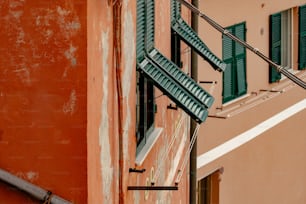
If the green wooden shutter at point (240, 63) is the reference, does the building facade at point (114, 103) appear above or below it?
above

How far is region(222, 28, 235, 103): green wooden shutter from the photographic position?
1286 centimetres

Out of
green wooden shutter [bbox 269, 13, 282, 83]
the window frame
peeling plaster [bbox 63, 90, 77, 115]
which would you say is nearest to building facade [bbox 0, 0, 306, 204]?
peeling plaster [bbox 63, 90, 77, 115]

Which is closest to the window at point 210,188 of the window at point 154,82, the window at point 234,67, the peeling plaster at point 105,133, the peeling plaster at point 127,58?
the window at point 234,67

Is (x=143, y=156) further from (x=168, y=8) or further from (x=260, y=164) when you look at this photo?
(x=260, y=164)

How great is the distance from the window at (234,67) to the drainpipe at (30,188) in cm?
733

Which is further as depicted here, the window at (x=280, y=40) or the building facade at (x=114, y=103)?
the window at (x=280, y=40)

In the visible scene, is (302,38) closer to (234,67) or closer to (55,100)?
(234,67)

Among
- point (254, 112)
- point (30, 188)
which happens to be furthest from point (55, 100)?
point (254, 112)

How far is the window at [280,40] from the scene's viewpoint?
14938mm

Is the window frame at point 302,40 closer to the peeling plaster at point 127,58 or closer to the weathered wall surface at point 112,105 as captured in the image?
the weathered wall surface at point 112,105

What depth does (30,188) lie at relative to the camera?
5.49 metres

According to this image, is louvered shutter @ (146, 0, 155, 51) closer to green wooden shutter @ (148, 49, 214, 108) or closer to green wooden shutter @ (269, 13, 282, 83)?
green wooden shutter @ (148, 49, 214, 108)

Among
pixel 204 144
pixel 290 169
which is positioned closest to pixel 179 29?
pixel 204 144

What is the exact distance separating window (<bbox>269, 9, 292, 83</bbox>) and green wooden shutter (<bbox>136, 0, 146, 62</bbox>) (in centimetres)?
716
